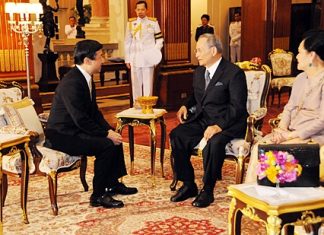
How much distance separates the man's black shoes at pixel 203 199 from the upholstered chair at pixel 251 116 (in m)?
0.25

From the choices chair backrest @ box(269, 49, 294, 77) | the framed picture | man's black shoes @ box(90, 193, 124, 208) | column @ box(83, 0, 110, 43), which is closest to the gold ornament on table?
man's black shoes @ box(90, 193, 124, 208)

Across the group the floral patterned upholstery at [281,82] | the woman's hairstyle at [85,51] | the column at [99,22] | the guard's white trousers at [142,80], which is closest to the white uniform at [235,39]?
the column at [99,22]

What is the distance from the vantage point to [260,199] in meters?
2.44

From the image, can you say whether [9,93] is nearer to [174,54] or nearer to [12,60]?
[12,60]

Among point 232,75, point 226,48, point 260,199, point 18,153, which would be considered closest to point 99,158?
point 18,153

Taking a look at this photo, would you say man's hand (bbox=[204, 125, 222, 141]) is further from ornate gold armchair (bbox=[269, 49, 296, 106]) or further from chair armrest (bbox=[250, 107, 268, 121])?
ornate gold armchair (bbox=[269, 49, 296, 106])

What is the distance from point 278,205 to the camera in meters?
2.35

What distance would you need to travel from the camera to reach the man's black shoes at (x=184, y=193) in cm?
422

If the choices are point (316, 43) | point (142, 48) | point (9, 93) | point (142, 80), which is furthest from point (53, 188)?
point (142, 80)

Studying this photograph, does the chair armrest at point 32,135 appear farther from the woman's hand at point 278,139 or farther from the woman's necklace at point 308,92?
the woman's necklace at point 308,92

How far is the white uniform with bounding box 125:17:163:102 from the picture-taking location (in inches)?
Answer: 296

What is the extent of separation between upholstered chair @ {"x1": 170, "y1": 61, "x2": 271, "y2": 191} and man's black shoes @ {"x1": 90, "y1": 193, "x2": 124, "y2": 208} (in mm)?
583

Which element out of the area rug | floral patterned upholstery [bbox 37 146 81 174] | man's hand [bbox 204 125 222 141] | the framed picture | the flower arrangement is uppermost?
the framed picture

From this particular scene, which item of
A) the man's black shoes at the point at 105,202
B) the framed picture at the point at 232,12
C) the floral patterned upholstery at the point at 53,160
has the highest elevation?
the framed picture at the point at 232,12
